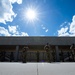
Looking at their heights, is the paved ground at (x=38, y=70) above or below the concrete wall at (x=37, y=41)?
below

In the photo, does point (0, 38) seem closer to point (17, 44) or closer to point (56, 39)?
point (17, 44)

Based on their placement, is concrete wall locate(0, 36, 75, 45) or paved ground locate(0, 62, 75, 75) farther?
concrete wall locate(0, 36, 75, 45)

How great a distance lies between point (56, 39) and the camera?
27422mm

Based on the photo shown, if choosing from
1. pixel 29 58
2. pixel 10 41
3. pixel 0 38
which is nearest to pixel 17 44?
pixel 10 41

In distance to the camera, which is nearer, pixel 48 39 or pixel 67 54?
pixel 48 39

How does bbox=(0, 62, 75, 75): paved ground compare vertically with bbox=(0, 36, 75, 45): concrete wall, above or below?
below

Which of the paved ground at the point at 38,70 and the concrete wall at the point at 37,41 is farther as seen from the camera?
the concrete wall at the point at 37,41

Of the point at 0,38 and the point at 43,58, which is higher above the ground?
the point at 0,38

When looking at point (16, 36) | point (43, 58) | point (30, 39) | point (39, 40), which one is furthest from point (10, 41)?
point (43, 58)

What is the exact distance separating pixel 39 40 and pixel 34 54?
8823 millimetres

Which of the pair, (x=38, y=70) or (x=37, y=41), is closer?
(x=38, y=70)

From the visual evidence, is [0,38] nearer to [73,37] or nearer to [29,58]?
[29,58]

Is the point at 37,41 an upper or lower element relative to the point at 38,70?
upper

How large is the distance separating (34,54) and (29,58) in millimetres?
1717
